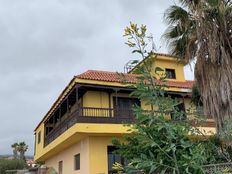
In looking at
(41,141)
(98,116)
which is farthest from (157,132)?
(41,141)

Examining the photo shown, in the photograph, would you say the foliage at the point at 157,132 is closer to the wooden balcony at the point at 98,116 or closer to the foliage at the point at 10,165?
the wooden balcony at the point at 98,116

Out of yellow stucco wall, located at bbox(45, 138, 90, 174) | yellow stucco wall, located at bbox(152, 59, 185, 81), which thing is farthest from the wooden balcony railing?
yellow stucco wall, located at bbox(152, 59, 185, 81)

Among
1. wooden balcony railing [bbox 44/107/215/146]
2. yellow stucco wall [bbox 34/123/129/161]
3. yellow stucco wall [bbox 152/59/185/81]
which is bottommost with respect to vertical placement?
yellow stucco wall [bbox 34/123/129/161]

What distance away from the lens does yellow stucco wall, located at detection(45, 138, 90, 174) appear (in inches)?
648

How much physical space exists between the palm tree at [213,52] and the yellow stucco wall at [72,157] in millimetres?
8240

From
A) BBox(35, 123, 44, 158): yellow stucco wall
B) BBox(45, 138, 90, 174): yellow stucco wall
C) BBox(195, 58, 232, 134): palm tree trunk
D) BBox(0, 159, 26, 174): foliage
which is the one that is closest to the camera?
BBox(195, 58, 232, 134): palm tree trunk

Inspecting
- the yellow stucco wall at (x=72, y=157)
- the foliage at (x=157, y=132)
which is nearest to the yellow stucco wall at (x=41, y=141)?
the yellow stucco wall at (x=72, y=157)

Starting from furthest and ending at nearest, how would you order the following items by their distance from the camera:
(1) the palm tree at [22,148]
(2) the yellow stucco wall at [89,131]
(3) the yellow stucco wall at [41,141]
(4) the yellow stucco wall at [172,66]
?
(1) the palm tree at [22,148], (3) the yellow stucco wall at [41,141], (4) the yellow stucco wall at [172,66], (2) the yellow stucco wall at [89,131]

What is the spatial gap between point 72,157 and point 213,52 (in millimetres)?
12725

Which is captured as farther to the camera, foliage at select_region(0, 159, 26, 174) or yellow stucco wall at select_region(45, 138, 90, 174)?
foliage at select_region(0, 159, 26, 174)

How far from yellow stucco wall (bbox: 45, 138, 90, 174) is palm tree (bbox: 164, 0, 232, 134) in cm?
824

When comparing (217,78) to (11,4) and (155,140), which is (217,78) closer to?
(155,140)

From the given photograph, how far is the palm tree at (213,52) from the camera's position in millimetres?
10641

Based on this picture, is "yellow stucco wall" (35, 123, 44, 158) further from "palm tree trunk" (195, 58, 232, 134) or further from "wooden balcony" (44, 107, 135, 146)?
"palm tree trunk" (195, 58, 232, 134)
